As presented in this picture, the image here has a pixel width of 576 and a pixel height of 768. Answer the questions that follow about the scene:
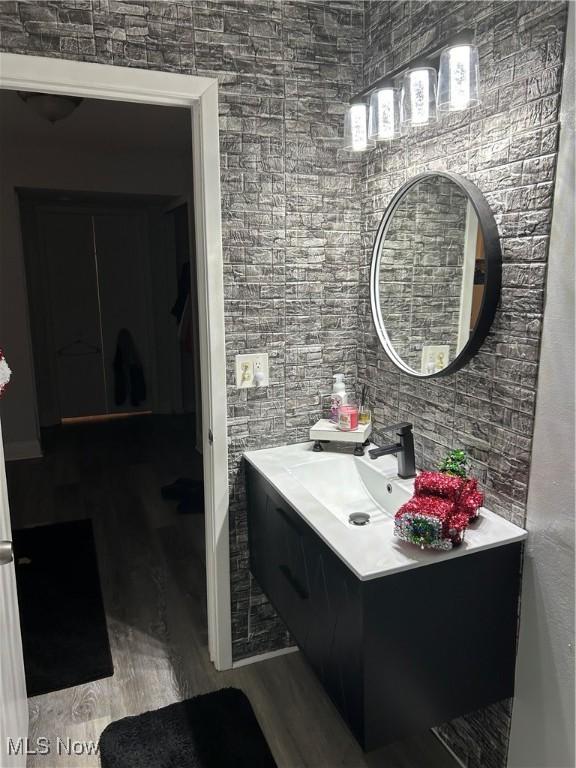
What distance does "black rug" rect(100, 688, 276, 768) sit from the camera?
5.87 ft

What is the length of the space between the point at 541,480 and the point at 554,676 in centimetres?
48

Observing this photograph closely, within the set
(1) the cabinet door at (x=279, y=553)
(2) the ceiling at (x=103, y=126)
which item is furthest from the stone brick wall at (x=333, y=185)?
(2) the ceiling at (x=103, y=126)

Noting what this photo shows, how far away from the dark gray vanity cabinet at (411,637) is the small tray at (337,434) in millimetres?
485

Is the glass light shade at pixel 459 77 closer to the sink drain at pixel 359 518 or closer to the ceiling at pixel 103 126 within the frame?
the sink drain at pixel 359 518

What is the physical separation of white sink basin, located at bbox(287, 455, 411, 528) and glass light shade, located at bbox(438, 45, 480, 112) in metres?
1.08

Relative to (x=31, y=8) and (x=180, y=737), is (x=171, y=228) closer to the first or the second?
(x=31, y=8)

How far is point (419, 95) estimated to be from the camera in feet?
5.11

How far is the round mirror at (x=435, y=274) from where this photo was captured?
1487 mm

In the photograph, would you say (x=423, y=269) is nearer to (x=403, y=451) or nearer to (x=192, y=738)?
(x=403, y=451)

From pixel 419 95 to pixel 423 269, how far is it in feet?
1.61

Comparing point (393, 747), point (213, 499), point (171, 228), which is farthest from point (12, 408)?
point (393, 747)

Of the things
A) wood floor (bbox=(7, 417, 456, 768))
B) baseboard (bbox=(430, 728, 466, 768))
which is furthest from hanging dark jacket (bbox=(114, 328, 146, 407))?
baseboard (bbox=(430, 728, 466, 768))

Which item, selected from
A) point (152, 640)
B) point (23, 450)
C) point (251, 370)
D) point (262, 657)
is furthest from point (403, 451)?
point (23, 450)

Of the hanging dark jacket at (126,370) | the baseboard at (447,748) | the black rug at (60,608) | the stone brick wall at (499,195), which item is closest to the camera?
the stone brick wall at (499,195)
